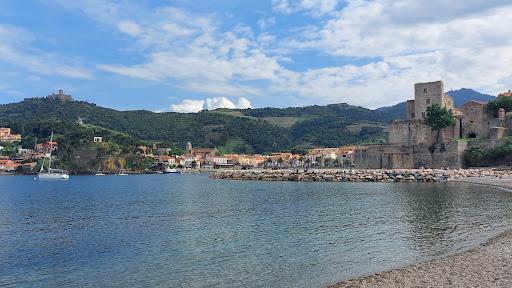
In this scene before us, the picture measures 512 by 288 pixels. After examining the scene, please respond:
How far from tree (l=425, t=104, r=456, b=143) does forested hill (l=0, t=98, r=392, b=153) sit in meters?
98.7

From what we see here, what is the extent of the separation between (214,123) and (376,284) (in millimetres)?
167328

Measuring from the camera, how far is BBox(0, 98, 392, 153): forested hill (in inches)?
6393

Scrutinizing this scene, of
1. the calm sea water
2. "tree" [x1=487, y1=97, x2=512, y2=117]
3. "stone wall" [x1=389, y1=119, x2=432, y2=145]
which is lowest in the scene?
the calm sea water

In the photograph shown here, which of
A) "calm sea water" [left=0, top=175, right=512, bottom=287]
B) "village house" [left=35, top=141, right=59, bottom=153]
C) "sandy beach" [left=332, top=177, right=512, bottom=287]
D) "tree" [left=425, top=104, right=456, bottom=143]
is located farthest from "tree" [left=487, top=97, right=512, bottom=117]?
"village house" [left=35, top=141, right=59, bottom=153]

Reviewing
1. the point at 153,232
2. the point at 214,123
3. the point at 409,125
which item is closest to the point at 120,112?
the point at 214,123

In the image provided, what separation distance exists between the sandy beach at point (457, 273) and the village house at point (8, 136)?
5669 inches

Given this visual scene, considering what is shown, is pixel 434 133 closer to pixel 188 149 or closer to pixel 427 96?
pixel 427 96

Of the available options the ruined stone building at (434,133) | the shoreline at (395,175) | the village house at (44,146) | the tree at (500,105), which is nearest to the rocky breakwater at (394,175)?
the shoreline at (395,175)

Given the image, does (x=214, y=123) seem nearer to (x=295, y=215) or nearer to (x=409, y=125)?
(x=409, y=125)

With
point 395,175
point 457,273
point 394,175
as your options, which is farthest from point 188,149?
point 457,273

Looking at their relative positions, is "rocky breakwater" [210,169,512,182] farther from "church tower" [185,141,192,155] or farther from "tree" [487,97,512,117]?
"church tower" [185,141,192,155]

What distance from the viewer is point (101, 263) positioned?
14.2 meters

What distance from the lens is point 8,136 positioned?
13788 centimetres

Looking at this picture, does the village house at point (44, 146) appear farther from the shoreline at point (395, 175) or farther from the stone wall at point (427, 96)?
the stone wall at point (427, 96)
